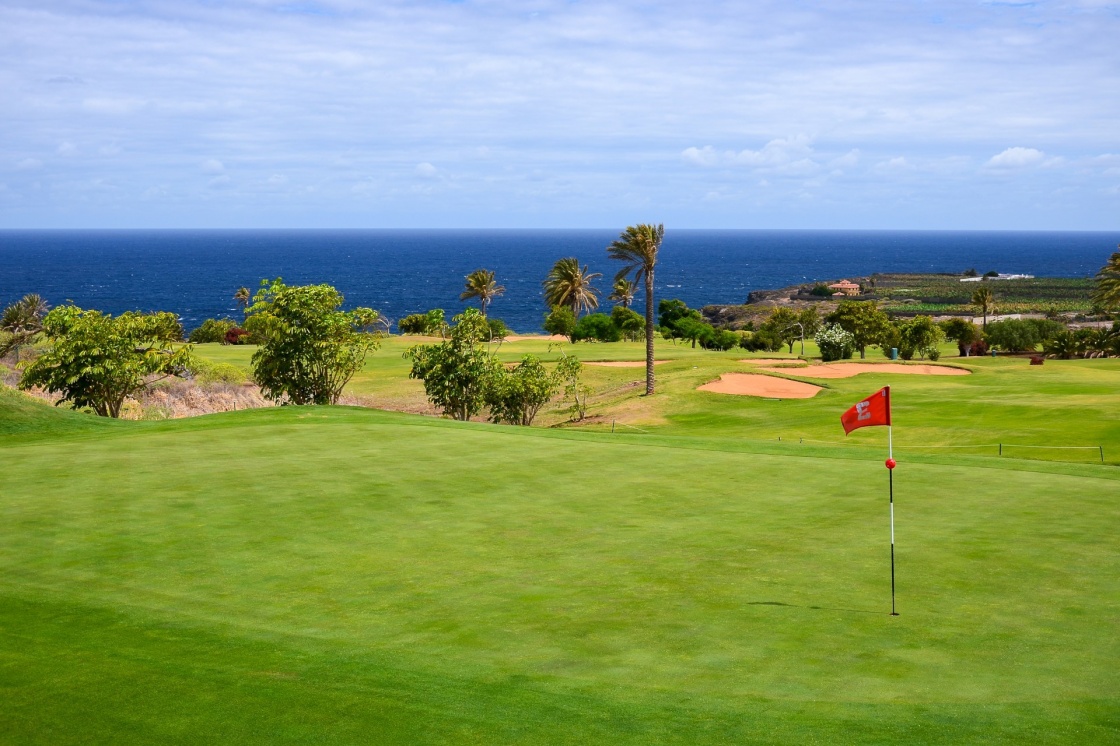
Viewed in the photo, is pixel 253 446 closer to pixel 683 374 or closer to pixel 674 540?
pixel 674 540

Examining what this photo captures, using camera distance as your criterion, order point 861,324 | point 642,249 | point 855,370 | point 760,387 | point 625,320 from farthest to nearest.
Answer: point 625,320 → point 861,324 → point 855,370 → point 642,249 → point 760,387

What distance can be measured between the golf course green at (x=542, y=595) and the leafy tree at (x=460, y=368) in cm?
1899

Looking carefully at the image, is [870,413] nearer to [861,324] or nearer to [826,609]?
[826,609]

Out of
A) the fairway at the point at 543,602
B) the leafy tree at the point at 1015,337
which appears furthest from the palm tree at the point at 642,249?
the leafy tree at the point at 1015,337

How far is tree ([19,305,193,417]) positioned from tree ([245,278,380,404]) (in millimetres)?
3531

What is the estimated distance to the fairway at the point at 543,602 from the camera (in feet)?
30.7

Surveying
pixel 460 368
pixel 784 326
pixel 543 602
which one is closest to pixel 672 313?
pixel 784 326

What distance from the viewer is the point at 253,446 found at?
77.3ft

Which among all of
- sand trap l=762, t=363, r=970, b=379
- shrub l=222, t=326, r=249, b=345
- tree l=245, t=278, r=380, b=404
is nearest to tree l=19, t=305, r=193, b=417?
tree l=245, t=278, r=380, b=404

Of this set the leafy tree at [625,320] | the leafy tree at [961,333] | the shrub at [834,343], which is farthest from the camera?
the leafy tree at [625,320]

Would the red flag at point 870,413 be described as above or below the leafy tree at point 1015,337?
above

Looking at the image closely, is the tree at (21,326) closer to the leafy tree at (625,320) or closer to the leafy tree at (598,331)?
the leafy tree at (598,331)

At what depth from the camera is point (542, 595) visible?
13070mm

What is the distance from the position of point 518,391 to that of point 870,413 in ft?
105
